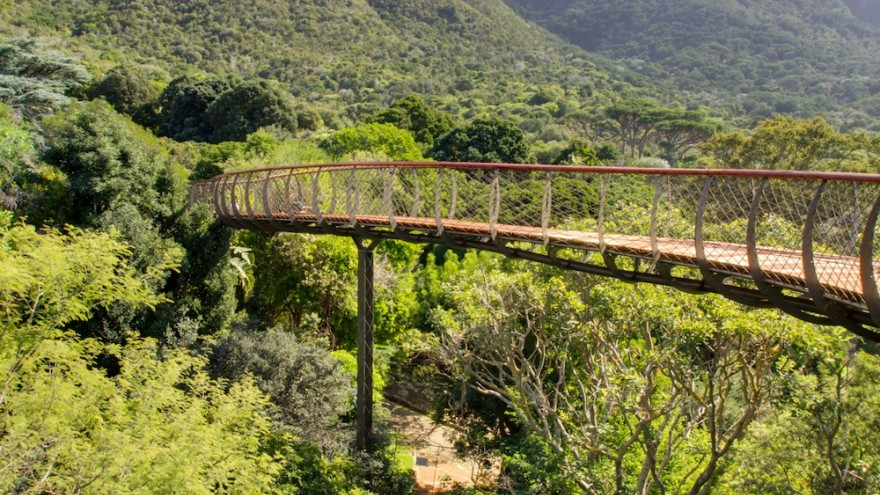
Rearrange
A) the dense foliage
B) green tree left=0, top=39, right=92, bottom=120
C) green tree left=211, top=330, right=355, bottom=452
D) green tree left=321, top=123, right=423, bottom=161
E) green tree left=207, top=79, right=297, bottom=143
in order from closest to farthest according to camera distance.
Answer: the dense foliage
green tree left=211, top=330, right=355, bottom=452
green tree left=0, top=39, right=92, bottom=120
green tree left=321, top=123, right=423, bottom=161
green tree left=207, top=79, right=297, bottom=143

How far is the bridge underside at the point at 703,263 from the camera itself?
4.20m

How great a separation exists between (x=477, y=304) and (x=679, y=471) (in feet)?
13.8

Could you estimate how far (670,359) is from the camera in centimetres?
742

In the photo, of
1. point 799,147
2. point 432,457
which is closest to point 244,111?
point 432,457

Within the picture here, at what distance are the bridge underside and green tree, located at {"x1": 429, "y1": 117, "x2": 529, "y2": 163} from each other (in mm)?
22027

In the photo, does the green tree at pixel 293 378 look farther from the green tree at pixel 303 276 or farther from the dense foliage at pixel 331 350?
the green tree at pixel 303 276

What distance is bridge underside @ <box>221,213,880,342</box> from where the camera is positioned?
4.20m

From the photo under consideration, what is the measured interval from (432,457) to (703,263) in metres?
11.5

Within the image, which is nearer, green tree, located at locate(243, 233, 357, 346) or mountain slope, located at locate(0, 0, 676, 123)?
green tree, located at locate(243, 233, 357, 346)

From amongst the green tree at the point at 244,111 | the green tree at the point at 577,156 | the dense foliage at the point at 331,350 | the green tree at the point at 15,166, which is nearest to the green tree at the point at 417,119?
the green tree at the point at 244,111

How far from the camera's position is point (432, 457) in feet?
49.1

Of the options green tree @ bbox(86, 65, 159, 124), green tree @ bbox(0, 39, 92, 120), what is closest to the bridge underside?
green tree @ bbox(0, 39, 92, 120)

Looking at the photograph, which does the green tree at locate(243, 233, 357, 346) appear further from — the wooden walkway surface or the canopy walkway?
the wooden walkway surface

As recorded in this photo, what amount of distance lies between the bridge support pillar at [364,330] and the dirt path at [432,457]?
380 centimetres
